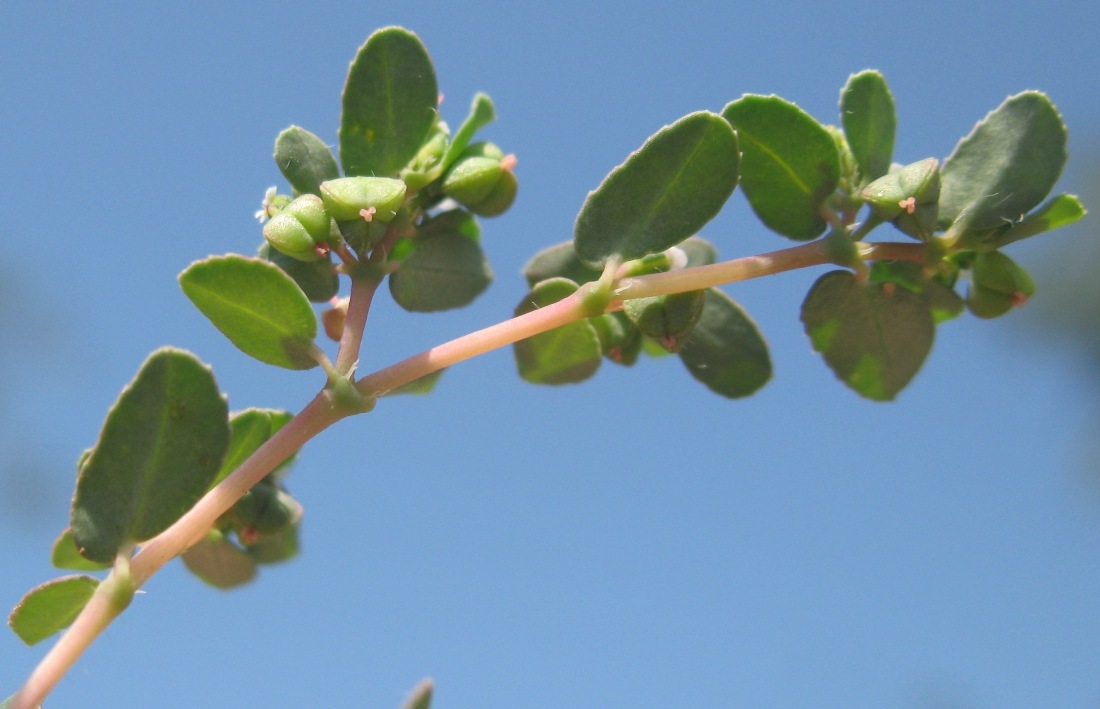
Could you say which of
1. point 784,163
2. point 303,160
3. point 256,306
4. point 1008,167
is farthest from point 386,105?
point 1008,167

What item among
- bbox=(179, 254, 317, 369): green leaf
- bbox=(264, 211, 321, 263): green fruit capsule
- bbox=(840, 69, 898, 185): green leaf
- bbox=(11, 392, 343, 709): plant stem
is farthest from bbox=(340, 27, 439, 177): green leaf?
bbox=(840, 69, 898, 185): green leaf

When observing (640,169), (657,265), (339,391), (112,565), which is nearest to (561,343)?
(657,265)

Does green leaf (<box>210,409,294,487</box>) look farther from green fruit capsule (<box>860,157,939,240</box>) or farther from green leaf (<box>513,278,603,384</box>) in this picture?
green fruit capsule (<box>860,157,939,240</box>)

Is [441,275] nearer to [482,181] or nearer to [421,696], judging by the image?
[482,181]

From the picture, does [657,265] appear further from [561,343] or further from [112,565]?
[112,565]

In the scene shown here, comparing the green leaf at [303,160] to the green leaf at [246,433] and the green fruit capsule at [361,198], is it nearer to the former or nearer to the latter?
the green fruit capsule at [361,198]

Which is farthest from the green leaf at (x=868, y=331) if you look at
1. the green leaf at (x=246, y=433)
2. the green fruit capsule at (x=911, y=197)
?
the green leaf at (x=246, y=433)
